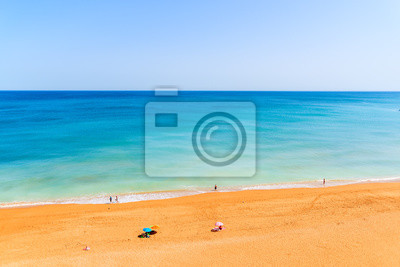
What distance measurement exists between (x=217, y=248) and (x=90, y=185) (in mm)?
12566

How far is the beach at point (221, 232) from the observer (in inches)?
440

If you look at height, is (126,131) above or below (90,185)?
above

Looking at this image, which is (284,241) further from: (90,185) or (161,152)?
(161,152)

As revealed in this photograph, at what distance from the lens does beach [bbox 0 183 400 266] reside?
36.7 feet

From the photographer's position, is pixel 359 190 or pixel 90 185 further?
pixel 90 185

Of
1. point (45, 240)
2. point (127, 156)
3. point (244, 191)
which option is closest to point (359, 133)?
point (244, 191)

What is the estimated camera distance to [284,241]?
12.3 metres
